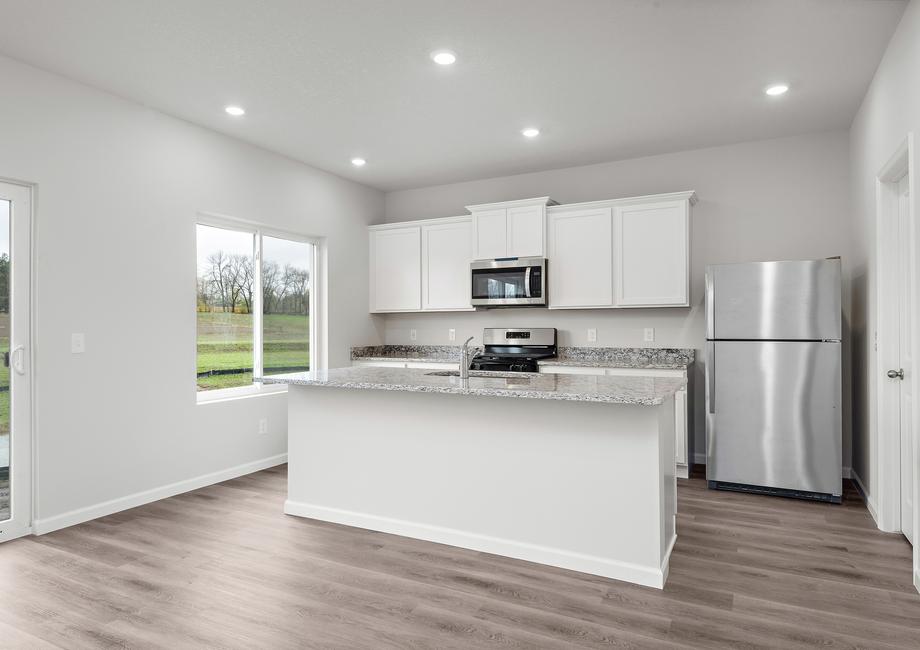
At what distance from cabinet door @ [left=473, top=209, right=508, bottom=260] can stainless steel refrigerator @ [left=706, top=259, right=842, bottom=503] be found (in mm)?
1891

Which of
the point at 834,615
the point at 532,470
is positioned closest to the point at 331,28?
the point at 532,470

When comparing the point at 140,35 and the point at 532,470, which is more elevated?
the point at 140,35

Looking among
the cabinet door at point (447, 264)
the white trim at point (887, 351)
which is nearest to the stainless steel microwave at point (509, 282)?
the cabinet door at point (447, 264)

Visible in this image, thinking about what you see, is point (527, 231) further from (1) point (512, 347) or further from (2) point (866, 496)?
(2) point (866, 496)

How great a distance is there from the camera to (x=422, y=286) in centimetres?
585

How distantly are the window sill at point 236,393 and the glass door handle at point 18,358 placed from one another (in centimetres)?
121

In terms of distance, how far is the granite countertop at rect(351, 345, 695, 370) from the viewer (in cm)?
471

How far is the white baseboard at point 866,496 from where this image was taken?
11.3 feet

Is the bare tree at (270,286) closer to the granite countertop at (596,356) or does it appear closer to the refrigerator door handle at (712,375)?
the granite countertop at (596,356)

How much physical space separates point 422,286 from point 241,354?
1.91 meters

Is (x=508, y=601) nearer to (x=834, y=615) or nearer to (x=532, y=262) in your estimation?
(x=834, y=615)

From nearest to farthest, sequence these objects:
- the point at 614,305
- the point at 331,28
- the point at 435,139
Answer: the point at 331,28, the point at 435,139, the point at 614,305

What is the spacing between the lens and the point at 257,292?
489 cm

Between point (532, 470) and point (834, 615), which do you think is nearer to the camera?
point (834, 615)
